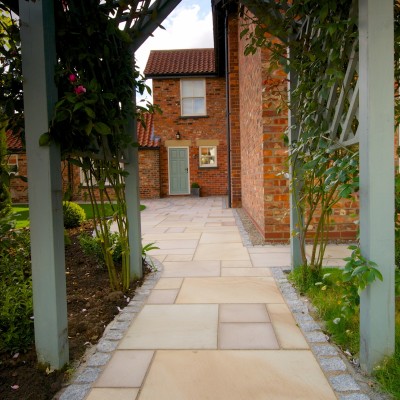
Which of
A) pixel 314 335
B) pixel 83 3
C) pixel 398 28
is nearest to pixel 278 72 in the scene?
pixel 398 28

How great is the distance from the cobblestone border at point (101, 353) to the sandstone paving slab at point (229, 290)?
34cm

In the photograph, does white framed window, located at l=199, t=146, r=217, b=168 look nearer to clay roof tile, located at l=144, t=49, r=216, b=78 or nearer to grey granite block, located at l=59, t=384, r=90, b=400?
clay roof tile, located at l=144, t=49, r=216, b=78

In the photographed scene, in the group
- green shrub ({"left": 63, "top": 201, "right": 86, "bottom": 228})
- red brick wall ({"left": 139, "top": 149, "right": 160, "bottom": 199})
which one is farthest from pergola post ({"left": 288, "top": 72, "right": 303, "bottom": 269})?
red brick wall ({"left": 139, "top": 149, "right": 160, "bottom": 199})

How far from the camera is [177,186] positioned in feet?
50.0

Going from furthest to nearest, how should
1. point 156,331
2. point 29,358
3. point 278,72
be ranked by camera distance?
point 278,72, point 156,331, point 29,358

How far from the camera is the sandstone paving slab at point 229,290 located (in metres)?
2.76

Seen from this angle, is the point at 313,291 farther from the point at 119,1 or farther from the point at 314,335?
the point at 119,1

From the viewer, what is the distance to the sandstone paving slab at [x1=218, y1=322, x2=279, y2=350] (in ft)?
6.57

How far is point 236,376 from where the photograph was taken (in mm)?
1696

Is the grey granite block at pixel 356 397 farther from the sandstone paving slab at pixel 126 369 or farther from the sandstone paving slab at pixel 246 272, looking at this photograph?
the sandstone paving slab at pixel 246 272

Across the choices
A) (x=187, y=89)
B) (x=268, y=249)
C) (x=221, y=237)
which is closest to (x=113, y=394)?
(x=268, y=249)

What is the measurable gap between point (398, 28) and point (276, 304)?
1789 millimetres

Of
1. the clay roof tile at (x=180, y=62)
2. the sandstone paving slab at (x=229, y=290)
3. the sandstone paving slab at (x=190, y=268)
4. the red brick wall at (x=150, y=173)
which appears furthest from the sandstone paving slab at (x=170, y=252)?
the clay roof tile at (x=180, y=62)

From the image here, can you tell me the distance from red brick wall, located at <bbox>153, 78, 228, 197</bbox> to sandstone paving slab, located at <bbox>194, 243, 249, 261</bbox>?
10388mm
